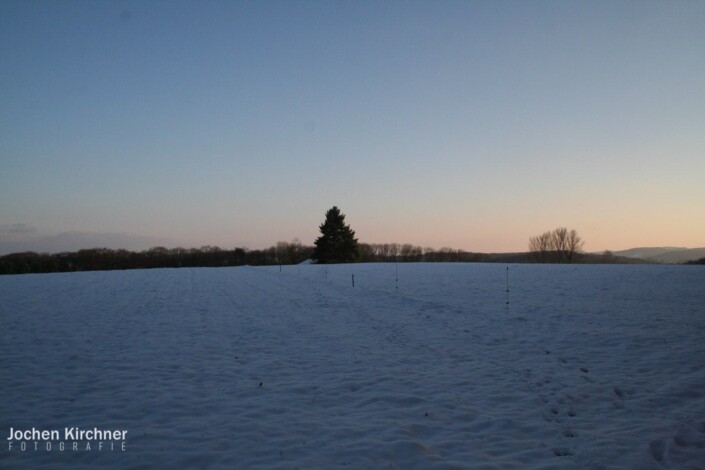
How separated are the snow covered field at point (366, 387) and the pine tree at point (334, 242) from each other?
60526 mm

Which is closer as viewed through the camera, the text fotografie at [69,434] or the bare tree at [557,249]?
the text fotografie at [69,434]

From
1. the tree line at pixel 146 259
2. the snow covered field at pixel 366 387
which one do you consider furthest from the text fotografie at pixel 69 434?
the tree line at pixel 146 259

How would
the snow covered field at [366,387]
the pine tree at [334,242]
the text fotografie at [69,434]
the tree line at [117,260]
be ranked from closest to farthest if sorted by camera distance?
1. the snow covered field at [366,387]
2. the text fotografie at [69,434]
3. the pine tree at [334,242]
4. the tree line at [117,260]

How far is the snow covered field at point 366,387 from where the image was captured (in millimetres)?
5574

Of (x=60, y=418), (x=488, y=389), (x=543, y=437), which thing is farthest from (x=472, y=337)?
(x=60, y=418)

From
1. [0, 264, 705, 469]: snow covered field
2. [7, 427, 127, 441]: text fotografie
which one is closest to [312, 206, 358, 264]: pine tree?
[0, 264, 705, 469]: snow covered field

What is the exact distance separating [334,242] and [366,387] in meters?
70.5

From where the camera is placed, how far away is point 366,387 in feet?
27.4

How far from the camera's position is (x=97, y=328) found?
14.9 meters

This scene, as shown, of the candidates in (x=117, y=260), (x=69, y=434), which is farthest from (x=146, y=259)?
(x=69, y=434)

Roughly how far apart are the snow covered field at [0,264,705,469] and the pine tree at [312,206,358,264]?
6053 cm

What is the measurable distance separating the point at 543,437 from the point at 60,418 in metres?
8.02

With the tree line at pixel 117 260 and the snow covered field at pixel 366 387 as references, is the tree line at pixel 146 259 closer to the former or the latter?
the tree line at pixel 117 260

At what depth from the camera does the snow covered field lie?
5574 millimetres
